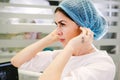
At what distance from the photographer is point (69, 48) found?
1141mm

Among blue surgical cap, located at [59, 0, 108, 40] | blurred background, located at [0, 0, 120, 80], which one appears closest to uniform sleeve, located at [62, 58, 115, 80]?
blue surgical cap, located at [59, 0, 108, 40]

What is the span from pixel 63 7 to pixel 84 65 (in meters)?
0.33

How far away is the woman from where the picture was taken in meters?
1.13

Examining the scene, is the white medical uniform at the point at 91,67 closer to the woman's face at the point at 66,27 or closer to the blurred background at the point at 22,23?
the woman's face at the point at 66,27

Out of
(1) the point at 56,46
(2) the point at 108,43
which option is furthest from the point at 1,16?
(2) the point at 108,43

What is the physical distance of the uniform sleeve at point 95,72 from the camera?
1.12 m

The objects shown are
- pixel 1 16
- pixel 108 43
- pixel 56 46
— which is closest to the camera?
pixel 1 16

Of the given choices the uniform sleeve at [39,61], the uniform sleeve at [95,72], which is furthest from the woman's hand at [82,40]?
the uniform sleeve at [39,61]

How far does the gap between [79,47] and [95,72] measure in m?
0.16

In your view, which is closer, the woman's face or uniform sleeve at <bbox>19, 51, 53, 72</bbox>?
the woman's face

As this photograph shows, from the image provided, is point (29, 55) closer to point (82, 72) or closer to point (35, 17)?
point (82, 72)

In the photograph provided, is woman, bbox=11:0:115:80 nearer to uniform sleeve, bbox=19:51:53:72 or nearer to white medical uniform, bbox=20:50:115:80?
white medical uniform, bbox=20:50:115:80

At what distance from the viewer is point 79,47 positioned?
122 centimetres

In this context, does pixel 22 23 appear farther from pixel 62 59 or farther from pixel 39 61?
pixel 62 59
